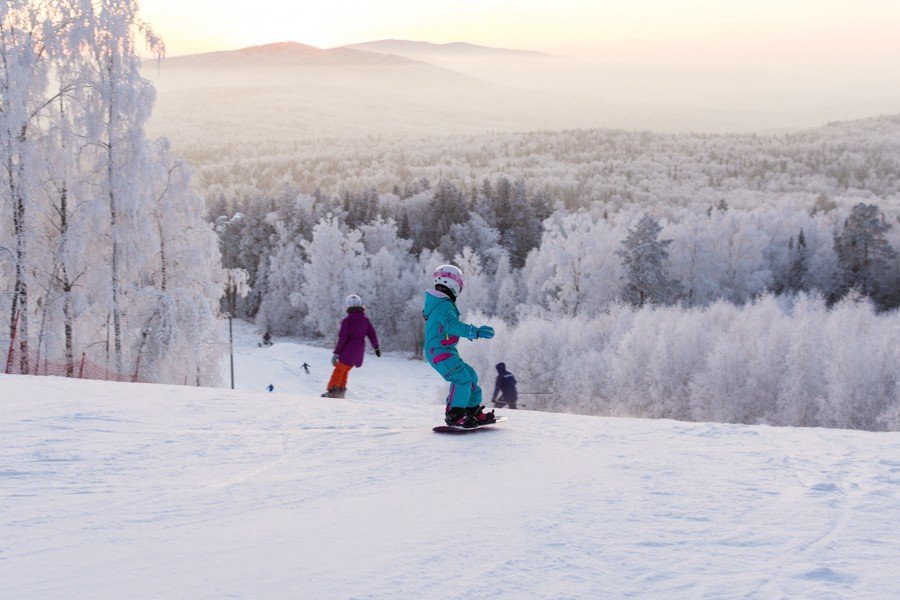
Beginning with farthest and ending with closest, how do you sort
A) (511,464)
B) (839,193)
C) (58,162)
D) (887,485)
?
1. (839,193)
2. (58,162)
3. (511,464)
4. (887,485)

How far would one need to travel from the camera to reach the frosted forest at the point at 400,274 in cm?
1703

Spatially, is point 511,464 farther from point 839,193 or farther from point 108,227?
point 839,193

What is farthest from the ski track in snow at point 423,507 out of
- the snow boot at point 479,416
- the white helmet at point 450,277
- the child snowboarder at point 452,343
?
the white helmet at point 450,277

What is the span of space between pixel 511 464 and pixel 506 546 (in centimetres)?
191

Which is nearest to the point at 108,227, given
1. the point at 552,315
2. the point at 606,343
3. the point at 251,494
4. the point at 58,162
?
the point at 58,162

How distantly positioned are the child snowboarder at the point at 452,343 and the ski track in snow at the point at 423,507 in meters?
0.27

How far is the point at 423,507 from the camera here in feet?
15.6

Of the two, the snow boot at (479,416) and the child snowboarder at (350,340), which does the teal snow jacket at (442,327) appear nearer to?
the snow boot at (479,416)

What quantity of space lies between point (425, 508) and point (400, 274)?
67899 mm

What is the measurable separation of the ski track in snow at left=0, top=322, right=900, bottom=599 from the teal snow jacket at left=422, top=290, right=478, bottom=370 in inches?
30.2

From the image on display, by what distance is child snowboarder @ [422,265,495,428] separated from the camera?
22.8 feet

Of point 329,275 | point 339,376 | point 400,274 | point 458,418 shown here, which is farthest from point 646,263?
point 458,418

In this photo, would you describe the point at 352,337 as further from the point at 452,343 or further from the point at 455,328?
the point at 455,328

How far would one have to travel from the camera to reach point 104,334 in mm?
19656
